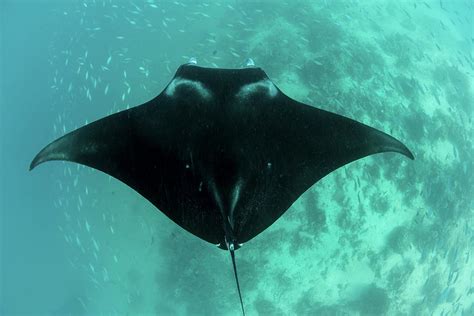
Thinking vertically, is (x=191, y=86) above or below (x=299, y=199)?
above

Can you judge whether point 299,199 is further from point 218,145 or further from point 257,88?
point 218,145

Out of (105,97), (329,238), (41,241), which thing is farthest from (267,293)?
(41,241)

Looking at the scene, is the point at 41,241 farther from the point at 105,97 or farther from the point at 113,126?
the point at 113,126

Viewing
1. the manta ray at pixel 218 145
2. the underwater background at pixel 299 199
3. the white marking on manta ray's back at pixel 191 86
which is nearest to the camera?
the manta ray at pixel 218 145

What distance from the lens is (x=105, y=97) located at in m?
17.2

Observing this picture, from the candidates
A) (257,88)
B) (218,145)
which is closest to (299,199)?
(257,88)

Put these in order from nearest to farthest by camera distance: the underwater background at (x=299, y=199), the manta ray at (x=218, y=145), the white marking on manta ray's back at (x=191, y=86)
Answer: the manta ray at (x=218, y=145), the white marking on manta ray's back at (x=191, y=86), the underwater background at (x=299, y=199)

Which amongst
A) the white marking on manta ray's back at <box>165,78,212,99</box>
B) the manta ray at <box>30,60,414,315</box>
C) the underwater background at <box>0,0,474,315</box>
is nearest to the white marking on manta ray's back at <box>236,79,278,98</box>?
the manta ray at <box>30,60,414,315</box>

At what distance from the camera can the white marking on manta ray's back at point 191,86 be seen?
127 inches

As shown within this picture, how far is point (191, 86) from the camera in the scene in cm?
327

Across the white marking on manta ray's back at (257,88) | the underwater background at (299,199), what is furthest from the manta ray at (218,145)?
the underwater background at (299,199)

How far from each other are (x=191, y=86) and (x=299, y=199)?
819 cm

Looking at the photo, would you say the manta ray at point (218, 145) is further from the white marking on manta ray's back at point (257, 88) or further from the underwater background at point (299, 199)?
the underwater background at point (299, 199)

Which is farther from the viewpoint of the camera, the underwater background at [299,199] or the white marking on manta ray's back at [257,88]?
the underwater background at [299,199]
